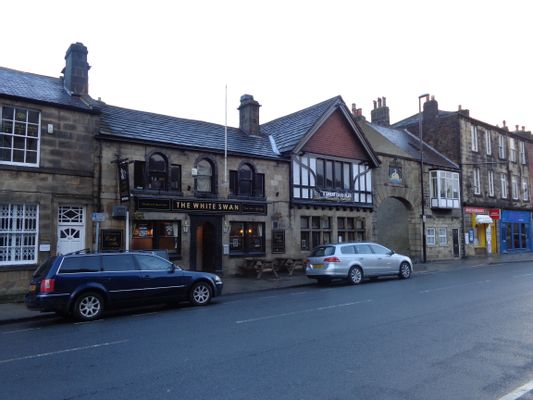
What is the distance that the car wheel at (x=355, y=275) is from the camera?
1661 cm

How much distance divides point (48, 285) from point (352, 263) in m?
10.7

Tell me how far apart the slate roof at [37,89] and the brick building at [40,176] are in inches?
1.5

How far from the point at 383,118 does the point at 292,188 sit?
1794 centimetres

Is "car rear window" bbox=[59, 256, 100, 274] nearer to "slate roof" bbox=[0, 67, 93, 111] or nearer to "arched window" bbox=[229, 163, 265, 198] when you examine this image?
"slate roof" bbox=[0, 67, 93, 111]

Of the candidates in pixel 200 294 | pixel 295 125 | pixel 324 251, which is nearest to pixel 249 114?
pixel 295 125

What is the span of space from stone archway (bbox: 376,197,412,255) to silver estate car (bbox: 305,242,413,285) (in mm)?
11103

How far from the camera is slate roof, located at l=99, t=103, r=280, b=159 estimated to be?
17766 mm

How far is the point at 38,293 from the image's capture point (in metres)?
10.2

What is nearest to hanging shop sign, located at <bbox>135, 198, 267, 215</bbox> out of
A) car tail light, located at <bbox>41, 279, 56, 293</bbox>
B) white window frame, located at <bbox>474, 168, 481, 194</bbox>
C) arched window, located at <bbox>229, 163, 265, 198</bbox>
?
arched window, located at <bbox>229, 163, 265, 198</bbox>

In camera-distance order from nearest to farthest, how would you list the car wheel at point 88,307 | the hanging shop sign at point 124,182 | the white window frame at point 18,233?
the car wheel at point 88,307, the white window frame at point 18,233, the hanging shop sign at point 124,182

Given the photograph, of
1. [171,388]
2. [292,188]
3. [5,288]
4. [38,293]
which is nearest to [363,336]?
[171,388]

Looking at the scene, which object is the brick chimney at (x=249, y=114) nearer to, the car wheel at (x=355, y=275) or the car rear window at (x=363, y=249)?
the car rear window at (x=363, y=249)

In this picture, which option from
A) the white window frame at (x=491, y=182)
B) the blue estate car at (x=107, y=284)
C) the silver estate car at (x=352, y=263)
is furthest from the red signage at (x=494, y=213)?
the blue estate car at (x=107, y=284)

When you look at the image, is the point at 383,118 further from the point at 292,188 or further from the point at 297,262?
the point at 297,262
